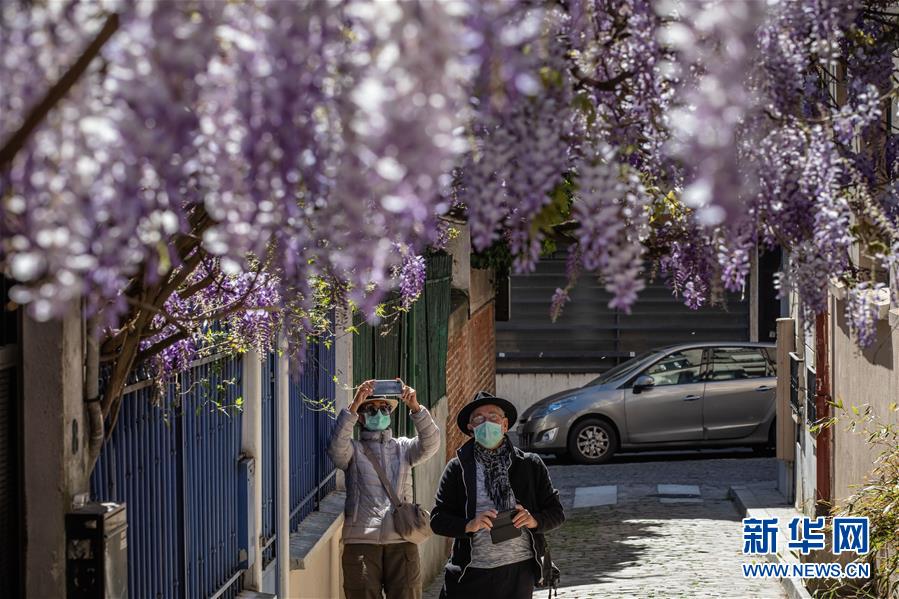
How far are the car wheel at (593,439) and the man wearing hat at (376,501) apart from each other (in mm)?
11021

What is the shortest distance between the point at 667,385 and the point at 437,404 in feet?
21.4

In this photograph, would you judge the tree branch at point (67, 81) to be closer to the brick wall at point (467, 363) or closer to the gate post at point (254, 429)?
the gate post at point (254, 429)

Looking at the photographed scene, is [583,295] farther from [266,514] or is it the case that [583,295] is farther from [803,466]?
[266,514]

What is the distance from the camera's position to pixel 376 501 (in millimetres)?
8398

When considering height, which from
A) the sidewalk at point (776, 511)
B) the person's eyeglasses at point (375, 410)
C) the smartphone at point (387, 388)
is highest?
the smartphone at point (387, 388)

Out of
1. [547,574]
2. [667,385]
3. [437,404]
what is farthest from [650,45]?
[667,385]

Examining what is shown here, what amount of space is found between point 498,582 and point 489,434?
76cm

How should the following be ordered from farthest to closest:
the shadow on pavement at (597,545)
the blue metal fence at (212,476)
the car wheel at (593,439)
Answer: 1. the car wheel at (593,439)
2. the shadow on pavement at (597,545)
3. the blue metal fence at (212,476)

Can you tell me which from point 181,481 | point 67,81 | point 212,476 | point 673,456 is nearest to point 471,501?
point 212,476

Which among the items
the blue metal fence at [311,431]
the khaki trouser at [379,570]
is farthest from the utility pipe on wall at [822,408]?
the khaki trouser at [379,570]

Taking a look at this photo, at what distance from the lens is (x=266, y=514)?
8406mm

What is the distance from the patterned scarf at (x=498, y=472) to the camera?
766 cm

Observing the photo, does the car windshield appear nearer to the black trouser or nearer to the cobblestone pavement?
the cobblestone pavement

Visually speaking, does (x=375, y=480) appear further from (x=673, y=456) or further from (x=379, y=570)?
(x=673, y=456)
